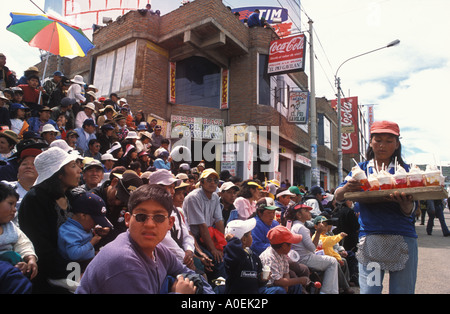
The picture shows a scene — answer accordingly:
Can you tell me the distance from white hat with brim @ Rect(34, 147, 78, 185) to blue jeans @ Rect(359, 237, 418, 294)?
117 inches

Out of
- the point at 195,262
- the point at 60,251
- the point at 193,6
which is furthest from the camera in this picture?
the point at 193,6

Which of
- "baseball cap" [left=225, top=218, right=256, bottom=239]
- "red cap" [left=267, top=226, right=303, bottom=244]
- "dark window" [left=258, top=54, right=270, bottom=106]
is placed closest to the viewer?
"baseball cap" [left=225, top=218, right=256, bottom=239]

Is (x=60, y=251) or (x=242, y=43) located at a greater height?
(x=242, y=43)

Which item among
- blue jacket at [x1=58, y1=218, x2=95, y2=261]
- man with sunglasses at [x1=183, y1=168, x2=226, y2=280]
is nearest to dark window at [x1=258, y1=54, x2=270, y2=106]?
man with sunglasses at [x1=183, y1=168, x2=226, y2=280]

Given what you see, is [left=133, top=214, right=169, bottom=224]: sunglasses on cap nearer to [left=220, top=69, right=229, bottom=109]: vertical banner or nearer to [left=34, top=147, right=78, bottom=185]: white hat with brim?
[left=34, top=147, right=78, bottom=185]: white hat with brim

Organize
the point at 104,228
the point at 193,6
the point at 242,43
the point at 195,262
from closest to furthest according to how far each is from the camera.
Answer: the point at 104,228, the point at 195,262, the point at 193,6, the point at 242,43

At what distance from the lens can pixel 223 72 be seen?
47.9ft

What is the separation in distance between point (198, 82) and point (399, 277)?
13.1 meters

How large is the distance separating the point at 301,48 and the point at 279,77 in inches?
117

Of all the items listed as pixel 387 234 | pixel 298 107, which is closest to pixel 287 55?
pixel 298 107

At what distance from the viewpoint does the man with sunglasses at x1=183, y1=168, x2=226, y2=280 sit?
4047mm

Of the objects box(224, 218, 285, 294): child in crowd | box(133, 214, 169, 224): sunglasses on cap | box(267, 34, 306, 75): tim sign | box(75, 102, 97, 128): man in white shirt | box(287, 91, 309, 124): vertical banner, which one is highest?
box(267, 34, 306, 75): tim sign
